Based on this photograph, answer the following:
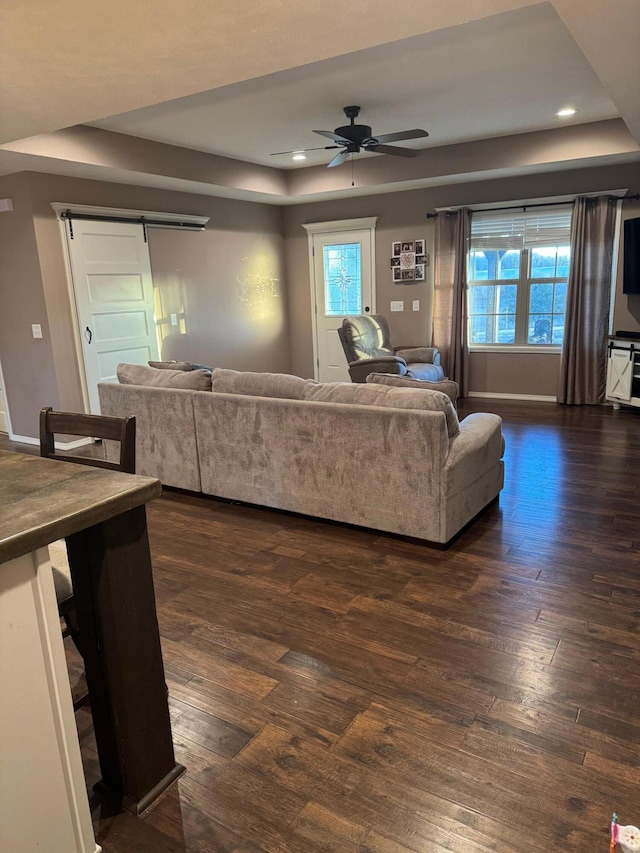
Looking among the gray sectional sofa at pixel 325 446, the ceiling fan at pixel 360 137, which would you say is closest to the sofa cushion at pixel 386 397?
the gray sectional sofa at pixel 325 446

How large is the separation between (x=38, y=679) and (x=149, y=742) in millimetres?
518

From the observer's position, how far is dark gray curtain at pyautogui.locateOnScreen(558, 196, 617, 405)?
6.11m

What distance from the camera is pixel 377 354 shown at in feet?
20.7

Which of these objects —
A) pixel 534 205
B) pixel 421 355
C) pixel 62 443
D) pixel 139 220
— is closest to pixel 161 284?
pixel 139 220

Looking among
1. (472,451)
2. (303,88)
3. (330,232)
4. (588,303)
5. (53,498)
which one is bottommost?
(472,451)

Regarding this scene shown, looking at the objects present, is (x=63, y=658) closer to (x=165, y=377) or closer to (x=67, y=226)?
(x=165, y=377)

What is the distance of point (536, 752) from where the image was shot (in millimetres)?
1771

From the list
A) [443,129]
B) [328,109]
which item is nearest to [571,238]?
[443,129]

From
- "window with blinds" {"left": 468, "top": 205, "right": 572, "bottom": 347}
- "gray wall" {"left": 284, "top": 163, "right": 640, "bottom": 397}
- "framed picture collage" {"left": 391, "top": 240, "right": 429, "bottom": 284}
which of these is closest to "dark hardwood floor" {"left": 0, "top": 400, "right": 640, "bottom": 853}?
"gray wall" {"left": 284, "top": 163, "right": 640, "bottom": 397}

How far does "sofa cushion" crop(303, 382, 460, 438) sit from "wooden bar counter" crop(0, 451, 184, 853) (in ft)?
6.08

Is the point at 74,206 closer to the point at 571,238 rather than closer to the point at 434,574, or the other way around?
the point at 434,574

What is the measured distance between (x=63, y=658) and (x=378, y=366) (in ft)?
14.9

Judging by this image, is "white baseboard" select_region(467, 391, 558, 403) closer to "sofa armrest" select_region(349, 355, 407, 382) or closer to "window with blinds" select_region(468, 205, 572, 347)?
"window with blinds" select_region(468, 205, 572, 347)

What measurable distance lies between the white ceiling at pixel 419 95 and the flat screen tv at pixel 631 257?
43.7 inches
